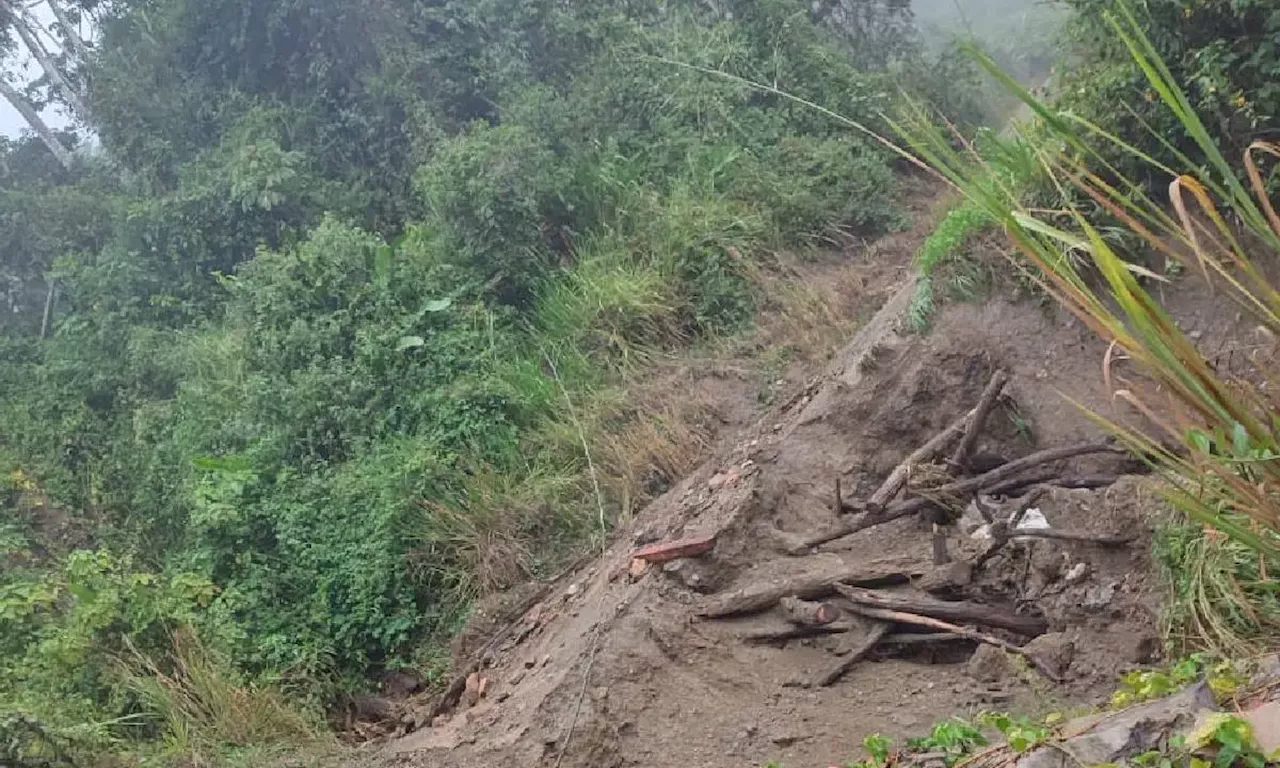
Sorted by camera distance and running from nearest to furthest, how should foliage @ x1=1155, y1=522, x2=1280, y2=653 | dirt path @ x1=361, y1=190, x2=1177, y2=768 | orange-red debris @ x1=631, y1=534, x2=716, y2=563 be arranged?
foliage @ x1=1155, y1=522, x2=1280, y2=653 → dirt path @ x1=361, y1=190, x2=1177, y2=768 → orange-red debris @ x1=631, y1=534, x2=716, y2=563

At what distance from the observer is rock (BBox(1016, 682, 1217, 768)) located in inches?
71.1

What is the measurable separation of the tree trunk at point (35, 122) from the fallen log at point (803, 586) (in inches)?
534

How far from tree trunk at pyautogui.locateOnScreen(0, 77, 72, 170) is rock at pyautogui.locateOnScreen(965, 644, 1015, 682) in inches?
575

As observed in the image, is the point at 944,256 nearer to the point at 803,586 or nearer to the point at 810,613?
the point at 803,586

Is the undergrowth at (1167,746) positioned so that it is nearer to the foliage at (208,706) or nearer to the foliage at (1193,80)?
the foliage at (1193,80)

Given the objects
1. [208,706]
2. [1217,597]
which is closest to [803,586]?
[1217,597]

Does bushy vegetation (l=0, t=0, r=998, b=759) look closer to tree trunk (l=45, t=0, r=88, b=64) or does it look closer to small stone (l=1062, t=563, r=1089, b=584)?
tree trunk (l=45, t=0, r=88, b=64)

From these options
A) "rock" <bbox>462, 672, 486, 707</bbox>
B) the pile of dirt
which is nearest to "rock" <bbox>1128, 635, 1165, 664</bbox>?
the pile of dirt

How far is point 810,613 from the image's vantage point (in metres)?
A: 4.11

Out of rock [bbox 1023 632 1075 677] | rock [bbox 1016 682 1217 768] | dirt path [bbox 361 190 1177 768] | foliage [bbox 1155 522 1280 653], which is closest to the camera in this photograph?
rock [bbox 1016 682 1217 768]

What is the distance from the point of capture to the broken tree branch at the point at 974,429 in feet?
15.3

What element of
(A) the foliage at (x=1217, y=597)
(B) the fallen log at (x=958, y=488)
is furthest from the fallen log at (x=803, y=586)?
(A) the foliage at (x=1217, y=597)

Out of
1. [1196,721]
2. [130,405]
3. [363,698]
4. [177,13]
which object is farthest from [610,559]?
[177,13]

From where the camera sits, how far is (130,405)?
33.0 ft
